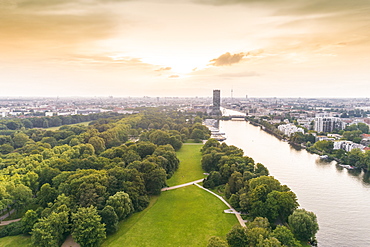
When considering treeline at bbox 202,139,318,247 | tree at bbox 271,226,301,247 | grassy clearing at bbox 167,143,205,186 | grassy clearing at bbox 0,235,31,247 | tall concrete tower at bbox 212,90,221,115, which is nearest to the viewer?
tree at bbox 271,226,301,247

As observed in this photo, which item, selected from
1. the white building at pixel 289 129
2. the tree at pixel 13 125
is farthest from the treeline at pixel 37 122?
the white building at pixel 289 129

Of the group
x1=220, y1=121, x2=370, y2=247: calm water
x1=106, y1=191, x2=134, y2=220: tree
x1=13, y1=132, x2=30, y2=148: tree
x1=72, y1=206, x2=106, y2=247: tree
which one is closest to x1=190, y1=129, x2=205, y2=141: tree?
x1=220, y1=121, x2=370, y2=247: calm water

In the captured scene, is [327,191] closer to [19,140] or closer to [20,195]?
[20,195]

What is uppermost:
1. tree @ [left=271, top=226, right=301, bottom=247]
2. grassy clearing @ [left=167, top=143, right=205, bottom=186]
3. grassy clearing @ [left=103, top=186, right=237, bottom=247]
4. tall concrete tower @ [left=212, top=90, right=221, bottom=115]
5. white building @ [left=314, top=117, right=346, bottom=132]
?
tall concrete tower @ [left=212, top=90, right=221, bottom=115]

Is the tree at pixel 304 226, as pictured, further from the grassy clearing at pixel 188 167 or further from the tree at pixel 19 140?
the tree at pixel 19 140

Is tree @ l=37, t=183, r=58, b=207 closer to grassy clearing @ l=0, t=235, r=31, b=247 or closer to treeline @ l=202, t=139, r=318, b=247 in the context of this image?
grassy clearing @ l=0, t=235, r=31, b=247

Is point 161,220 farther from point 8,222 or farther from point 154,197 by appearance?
point 8,222
